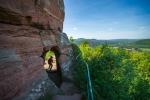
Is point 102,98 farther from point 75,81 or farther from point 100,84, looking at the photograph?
point 75,81

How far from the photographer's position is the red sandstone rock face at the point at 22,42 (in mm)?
8458

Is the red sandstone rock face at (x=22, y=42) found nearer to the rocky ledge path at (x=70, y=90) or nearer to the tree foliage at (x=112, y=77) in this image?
the rocky ledge path at (x=70, y=90)

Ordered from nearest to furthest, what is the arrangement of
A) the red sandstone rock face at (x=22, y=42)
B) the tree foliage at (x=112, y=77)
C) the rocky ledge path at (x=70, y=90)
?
the red sandstone rock face at (x=22, y=42) → the rocky ledge path at (x=70, y=90) → the tree foliage at (x=112, y=77)

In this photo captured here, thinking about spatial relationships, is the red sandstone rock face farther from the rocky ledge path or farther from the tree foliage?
the tree foliage

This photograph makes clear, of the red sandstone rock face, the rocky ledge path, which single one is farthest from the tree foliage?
the red sandstone rock face

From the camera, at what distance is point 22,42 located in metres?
10.2

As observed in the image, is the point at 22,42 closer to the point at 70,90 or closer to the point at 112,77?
the point at 70,90

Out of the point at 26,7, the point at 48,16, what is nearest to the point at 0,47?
the point at 26,7

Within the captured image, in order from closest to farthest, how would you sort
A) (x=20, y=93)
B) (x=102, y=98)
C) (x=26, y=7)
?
(x=20, y=93) → (x=26, y=7) → (x=102, y=98)

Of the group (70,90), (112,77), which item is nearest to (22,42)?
(70,90)

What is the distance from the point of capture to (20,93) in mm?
9289

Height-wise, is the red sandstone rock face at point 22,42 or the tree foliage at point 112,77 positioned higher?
the red sandstone rock face at point 22,42

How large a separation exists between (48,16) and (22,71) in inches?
241

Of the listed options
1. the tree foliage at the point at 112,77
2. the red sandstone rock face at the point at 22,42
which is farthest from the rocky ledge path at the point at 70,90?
the red sandstone rock face at the point at 22,42
